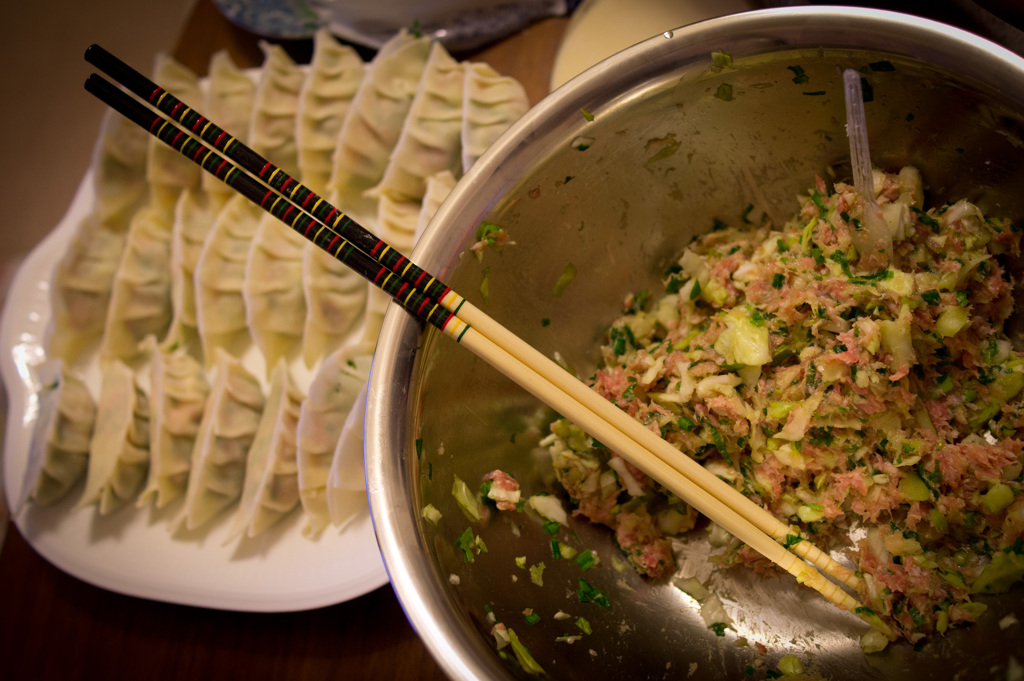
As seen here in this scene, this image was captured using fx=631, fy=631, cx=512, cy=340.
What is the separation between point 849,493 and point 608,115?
794 mm

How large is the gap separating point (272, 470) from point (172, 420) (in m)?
0.43

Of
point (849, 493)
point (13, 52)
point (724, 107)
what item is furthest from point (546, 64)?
point (13, 52)

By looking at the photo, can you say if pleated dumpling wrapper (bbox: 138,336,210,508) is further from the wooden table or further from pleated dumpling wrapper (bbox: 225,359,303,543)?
the wooden table

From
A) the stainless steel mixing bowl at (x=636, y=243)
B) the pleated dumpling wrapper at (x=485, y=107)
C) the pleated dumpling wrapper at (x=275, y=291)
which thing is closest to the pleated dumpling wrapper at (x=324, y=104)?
the pleated dumpling wrapper at (x=275, y=291)

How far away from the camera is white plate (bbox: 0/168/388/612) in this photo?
157 cm

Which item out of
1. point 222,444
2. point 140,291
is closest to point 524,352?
point 222,444

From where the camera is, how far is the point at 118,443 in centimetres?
191

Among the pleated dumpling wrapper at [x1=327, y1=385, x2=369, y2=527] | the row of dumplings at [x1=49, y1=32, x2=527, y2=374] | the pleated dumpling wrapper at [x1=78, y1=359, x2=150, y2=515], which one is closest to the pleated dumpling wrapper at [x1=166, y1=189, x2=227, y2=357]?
→ the row of dumplings at [x1=49, y1=32, x2=527, y2=374]

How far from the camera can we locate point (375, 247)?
3.40 feet

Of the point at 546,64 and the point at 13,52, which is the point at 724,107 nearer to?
the point at 546,64

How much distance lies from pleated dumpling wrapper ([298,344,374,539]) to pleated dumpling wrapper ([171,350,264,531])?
27cm

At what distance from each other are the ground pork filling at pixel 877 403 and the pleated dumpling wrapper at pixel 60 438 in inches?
69.0

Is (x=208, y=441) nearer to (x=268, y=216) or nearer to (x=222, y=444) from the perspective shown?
(x=222, y=444)

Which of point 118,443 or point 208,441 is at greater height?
point 208,441
